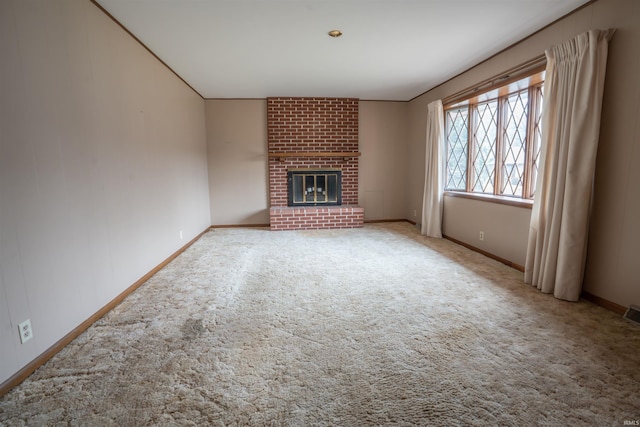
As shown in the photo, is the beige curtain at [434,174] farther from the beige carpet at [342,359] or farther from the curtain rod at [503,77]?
the beige carpet at [342,359]

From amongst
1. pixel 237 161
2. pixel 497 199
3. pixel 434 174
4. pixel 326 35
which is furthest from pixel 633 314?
pixel 237 161

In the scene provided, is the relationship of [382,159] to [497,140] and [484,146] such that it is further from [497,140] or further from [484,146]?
[497,140]

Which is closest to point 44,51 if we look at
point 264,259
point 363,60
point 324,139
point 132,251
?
point 132,251

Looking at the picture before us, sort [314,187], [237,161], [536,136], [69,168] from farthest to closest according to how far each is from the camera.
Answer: [314,187] < [237,161] < [536,136] < [69,168]

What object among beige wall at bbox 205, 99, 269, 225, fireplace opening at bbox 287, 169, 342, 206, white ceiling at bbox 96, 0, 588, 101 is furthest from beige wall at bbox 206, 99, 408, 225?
white ceiling at bbox 96, 0, 588, 101

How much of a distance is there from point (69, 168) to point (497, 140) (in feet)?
13.3

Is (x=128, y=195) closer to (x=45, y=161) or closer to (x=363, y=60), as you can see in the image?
(x=45, y=161)

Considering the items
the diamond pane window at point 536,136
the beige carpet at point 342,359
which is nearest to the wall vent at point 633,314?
the beige carpet at point 342,359

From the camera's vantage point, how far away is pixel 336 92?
4836 millimetres

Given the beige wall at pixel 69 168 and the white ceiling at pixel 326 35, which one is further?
the white ceiling at pixel 326 35

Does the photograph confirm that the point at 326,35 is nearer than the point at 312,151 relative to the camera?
Yes

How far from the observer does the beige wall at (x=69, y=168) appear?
4.79ft

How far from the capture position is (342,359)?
1.59 m

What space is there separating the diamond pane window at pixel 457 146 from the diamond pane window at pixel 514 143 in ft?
2.29
